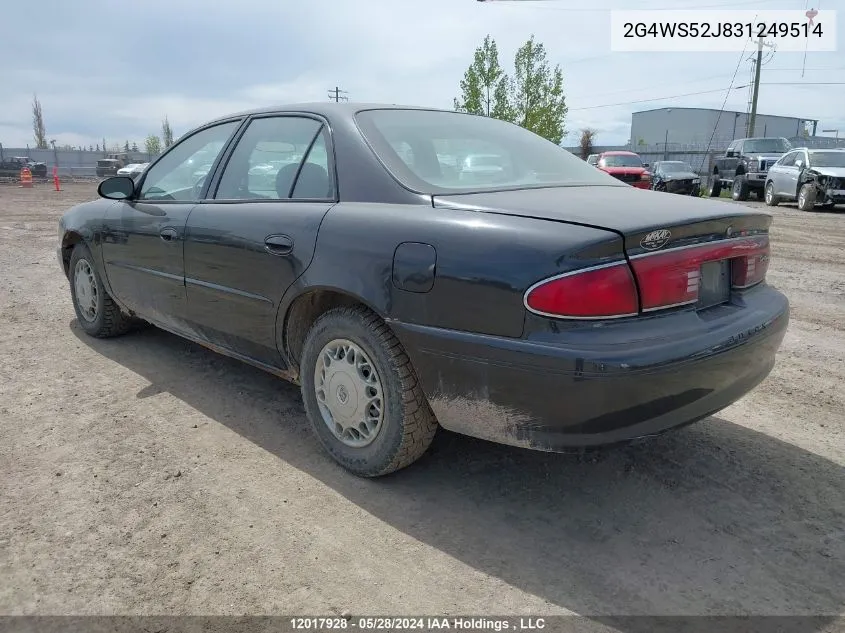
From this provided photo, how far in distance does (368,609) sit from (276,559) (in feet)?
1.35

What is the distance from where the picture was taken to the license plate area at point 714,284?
2.29m

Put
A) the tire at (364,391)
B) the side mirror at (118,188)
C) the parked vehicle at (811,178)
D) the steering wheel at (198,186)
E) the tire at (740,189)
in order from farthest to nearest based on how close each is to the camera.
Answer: the tire at (740,189)
the parked vehicle at (811,178)
the side mirror at (118,188)
the steering wheel at (198,186)
the tire at (364,391)

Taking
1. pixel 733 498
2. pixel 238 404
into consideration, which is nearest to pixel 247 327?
pixel 238 404

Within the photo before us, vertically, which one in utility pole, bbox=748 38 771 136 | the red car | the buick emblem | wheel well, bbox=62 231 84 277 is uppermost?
utility pole, bbox=748 38 771 136

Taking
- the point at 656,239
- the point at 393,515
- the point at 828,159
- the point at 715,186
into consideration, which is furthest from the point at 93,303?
the point at 715,186

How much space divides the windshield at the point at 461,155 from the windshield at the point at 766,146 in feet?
63.9

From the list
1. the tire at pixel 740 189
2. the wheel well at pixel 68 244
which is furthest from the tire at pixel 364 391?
the tire at pixel 740 189

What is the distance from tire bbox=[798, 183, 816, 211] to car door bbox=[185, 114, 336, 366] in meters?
15.2

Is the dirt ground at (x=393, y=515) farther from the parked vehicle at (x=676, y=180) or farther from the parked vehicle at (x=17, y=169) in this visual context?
→ the parked vehicle at (x=17, y=169)

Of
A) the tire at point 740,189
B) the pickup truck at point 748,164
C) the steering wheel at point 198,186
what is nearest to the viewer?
the steering wheel at point 198,186

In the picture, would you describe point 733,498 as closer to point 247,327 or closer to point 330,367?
point 330,367

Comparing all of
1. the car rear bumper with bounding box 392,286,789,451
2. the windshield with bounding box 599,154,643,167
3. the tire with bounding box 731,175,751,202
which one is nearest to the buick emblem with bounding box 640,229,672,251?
the car rear bumper with bounding box 392,286,789,451

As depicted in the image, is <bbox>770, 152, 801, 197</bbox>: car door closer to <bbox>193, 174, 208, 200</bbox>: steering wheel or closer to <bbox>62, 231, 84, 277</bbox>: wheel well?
<bbox>193, 174, 208, 200</bbox>: steering wheel

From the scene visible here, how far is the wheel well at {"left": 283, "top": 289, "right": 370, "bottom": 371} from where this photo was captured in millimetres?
2725
